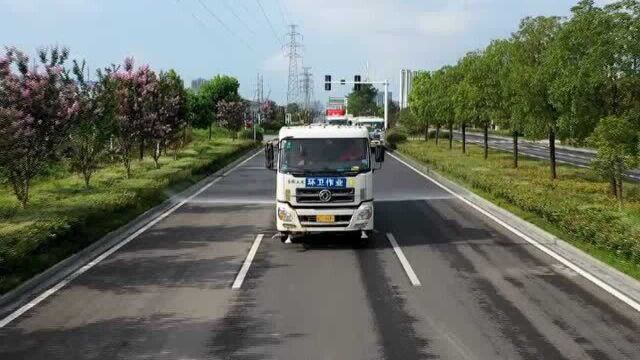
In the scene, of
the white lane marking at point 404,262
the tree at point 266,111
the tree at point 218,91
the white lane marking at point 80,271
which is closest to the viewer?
the white lane marking at point 80,271

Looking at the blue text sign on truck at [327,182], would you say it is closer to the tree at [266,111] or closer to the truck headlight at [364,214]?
the truck headlight at [364,214]

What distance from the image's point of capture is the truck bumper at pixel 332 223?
14.1 meters

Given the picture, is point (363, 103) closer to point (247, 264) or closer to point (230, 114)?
point (230, 114)

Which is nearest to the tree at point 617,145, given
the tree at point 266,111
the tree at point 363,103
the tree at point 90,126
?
the tree at point 90,126

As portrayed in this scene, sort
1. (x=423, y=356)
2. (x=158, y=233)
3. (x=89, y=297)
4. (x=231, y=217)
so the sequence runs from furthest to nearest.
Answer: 1. (x=231, y=217)
2. (x=158, y=233)
3. (x=89, y=297)
4. (x=423, y=356)

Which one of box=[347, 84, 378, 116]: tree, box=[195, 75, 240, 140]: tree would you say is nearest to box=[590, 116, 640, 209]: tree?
box=[195, 75, 240, 140]: tree

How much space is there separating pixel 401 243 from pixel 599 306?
5.80m

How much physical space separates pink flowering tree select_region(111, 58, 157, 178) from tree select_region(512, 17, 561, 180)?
16.5m

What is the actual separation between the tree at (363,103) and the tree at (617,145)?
4382 inches

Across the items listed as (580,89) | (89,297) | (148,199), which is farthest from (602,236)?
(148,199)

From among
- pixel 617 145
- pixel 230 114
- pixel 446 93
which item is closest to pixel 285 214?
pixel 617 145

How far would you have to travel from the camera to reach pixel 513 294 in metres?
10.7

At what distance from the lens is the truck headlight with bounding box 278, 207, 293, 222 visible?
1428 centimetres

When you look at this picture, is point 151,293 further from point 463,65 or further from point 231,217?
point 463,65
